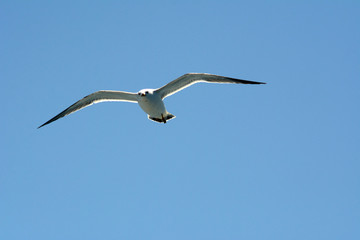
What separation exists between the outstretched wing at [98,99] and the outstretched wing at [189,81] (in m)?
1.72

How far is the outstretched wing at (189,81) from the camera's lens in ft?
68.1

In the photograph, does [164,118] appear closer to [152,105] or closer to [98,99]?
[152,105]

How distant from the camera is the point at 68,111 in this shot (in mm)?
22984

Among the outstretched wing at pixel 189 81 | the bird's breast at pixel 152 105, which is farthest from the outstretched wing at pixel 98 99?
the outstretched wing at pixel 189 81

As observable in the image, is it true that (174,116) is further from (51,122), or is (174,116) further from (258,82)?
(51,122)

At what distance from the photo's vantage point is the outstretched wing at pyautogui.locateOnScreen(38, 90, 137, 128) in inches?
871

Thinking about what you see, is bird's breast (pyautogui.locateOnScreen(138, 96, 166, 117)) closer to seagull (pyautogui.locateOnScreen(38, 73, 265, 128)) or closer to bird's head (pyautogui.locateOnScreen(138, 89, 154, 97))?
seagull (pyautogui.locateOnScreen(38, 73, 265, 128))

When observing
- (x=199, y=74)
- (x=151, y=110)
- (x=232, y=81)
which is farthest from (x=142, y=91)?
(x=232, y=81)

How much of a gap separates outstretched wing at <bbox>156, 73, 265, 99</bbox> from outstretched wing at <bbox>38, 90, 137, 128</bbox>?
1.72 m

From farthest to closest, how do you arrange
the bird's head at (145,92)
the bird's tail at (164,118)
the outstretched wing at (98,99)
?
1. the outstretched wing at (98,99)
2. the bird's tail at (164,118)
3. the bird's head at (145,92)

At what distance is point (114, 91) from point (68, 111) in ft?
9.12

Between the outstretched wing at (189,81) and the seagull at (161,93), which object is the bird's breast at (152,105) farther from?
the outstretched wing at (189,81)

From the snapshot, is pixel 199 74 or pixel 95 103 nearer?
pixel 199 74

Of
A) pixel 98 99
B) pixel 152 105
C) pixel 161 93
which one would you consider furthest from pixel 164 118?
pixel 98 99
